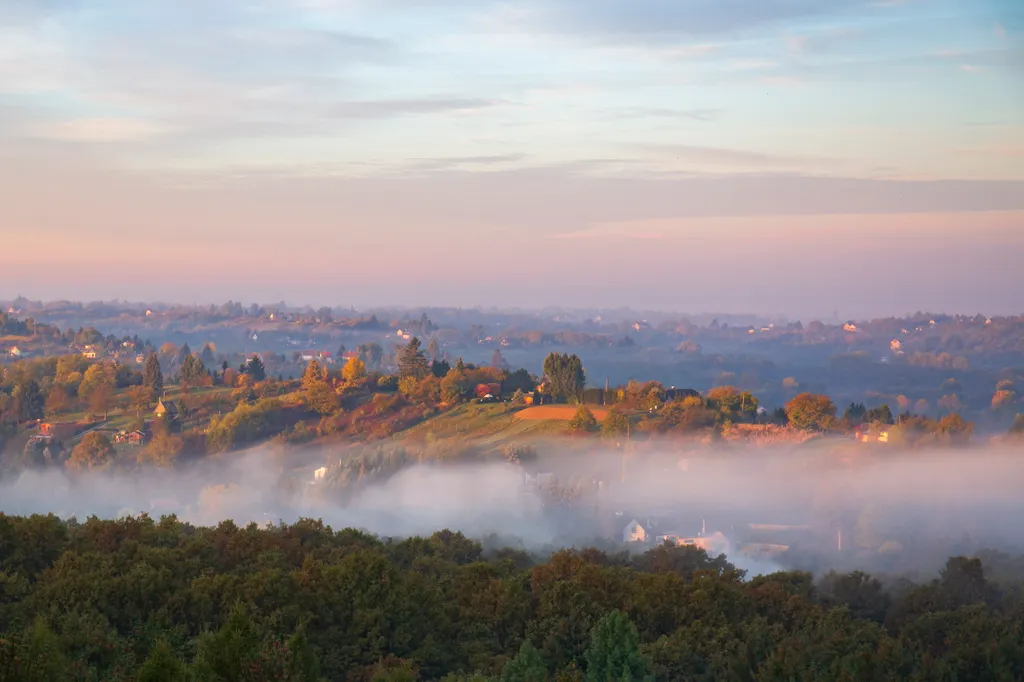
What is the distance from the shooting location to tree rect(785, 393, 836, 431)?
126562 mm

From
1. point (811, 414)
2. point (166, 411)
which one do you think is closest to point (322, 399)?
point (166, 411)

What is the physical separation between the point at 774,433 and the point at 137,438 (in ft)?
193

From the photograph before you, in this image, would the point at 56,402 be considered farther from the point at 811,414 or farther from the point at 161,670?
the point at 161,670

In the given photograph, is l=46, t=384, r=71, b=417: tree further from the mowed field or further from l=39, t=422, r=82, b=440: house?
the mowed field

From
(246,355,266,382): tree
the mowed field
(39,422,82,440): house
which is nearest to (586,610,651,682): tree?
the mowed field

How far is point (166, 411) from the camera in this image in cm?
13900

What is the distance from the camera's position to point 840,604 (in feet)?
119

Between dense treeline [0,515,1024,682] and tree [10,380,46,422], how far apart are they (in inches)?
4342

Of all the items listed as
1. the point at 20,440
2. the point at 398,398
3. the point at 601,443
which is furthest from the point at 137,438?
the point at 601,443

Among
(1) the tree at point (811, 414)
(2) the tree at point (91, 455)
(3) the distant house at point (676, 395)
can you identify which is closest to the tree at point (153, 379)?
(2) the tree at point (91, 455)

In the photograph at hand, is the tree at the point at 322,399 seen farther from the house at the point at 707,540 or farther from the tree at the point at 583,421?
the house at the point at 707,540

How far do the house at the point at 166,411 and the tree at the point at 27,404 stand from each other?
38.0 feet

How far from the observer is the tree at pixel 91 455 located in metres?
121

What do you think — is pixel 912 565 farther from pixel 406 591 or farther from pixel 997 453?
pixel 997 453
